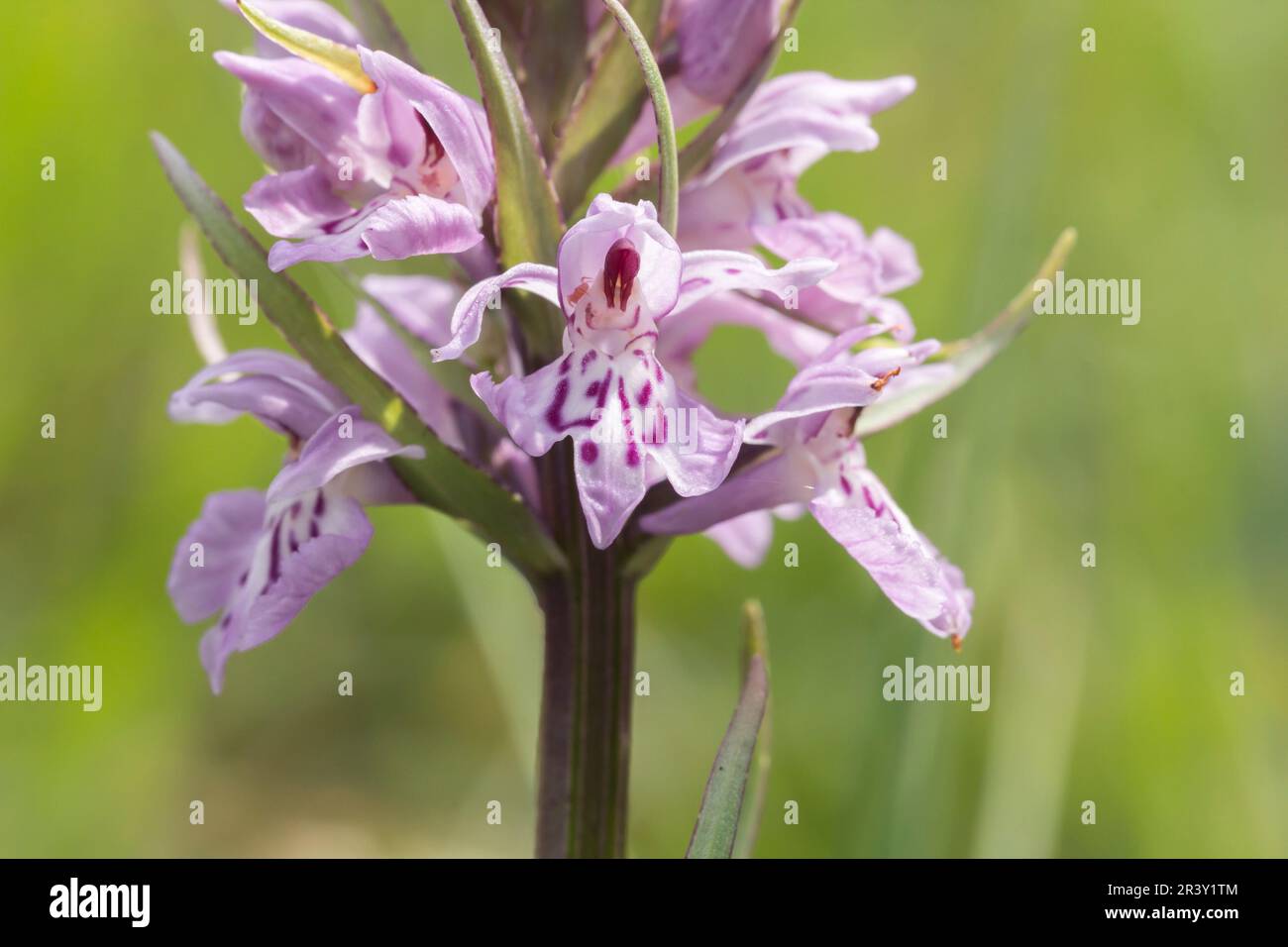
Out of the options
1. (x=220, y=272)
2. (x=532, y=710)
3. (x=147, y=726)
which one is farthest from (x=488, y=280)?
(x=220, y=272)

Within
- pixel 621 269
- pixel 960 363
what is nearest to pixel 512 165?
pixel 621 269

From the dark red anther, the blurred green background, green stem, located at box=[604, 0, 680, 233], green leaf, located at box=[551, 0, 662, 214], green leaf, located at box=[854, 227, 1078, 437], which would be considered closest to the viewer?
green stem, located at box=[604, 0, 680, 233]

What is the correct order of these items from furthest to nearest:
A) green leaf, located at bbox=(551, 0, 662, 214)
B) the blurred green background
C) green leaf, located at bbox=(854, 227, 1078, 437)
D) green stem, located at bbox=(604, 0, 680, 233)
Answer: the blurred green background → green leaf, located at bbox=(854, 227, 1078, 437) → green leaf, located at bbox=(551, 0, 662, 214) → green stem, located at bbox=(604, 0, 680, 233)

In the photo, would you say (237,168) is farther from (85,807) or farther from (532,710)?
(532,710)

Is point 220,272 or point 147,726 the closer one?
point 147,726

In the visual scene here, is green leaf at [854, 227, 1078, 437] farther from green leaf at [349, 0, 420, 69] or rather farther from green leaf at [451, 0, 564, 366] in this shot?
green leaf at [349, 0, 420, 69]

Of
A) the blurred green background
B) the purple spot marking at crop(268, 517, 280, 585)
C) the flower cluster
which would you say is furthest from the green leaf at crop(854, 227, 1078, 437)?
the purple spot marking at crop(268, 517, 280, 585)

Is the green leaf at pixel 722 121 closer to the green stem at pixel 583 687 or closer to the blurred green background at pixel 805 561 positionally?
the green stem at pixel 583 687

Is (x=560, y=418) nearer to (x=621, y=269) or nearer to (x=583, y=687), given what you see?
(x=621, y=269)
